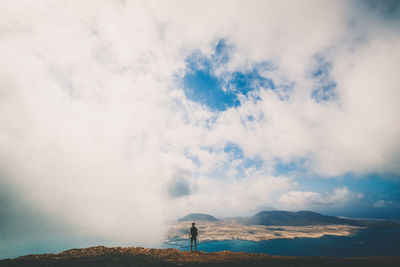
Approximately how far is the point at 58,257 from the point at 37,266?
12.3 feet

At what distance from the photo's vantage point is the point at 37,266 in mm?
21266

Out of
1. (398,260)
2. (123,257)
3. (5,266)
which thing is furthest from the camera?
(123,257)

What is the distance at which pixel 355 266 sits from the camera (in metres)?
23.2

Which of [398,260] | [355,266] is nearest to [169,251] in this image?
[355,266]

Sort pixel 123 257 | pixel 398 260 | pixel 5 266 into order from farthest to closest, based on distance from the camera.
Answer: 1. pixel 123 257
2. pixel 398 260
3. pixel 5 266

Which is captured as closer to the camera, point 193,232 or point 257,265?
point 257,265

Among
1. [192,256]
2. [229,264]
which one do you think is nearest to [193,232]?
[192,256]

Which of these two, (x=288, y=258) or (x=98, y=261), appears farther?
(x=288, y=258)

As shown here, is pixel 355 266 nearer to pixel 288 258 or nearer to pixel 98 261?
pixel 288 258

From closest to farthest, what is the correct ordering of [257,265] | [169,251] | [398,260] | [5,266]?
[5,266], [257,265], [398,260], [169,251]

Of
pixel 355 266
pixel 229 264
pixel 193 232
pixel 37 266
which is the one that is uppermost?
pixel 193 232

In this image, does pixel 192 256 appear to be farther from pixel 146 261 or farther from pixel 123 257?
pixel 123 257

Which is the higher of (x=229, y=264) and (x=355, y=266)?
(x=229, y=264)

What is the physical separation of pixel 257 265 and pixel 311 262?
8935 mm
